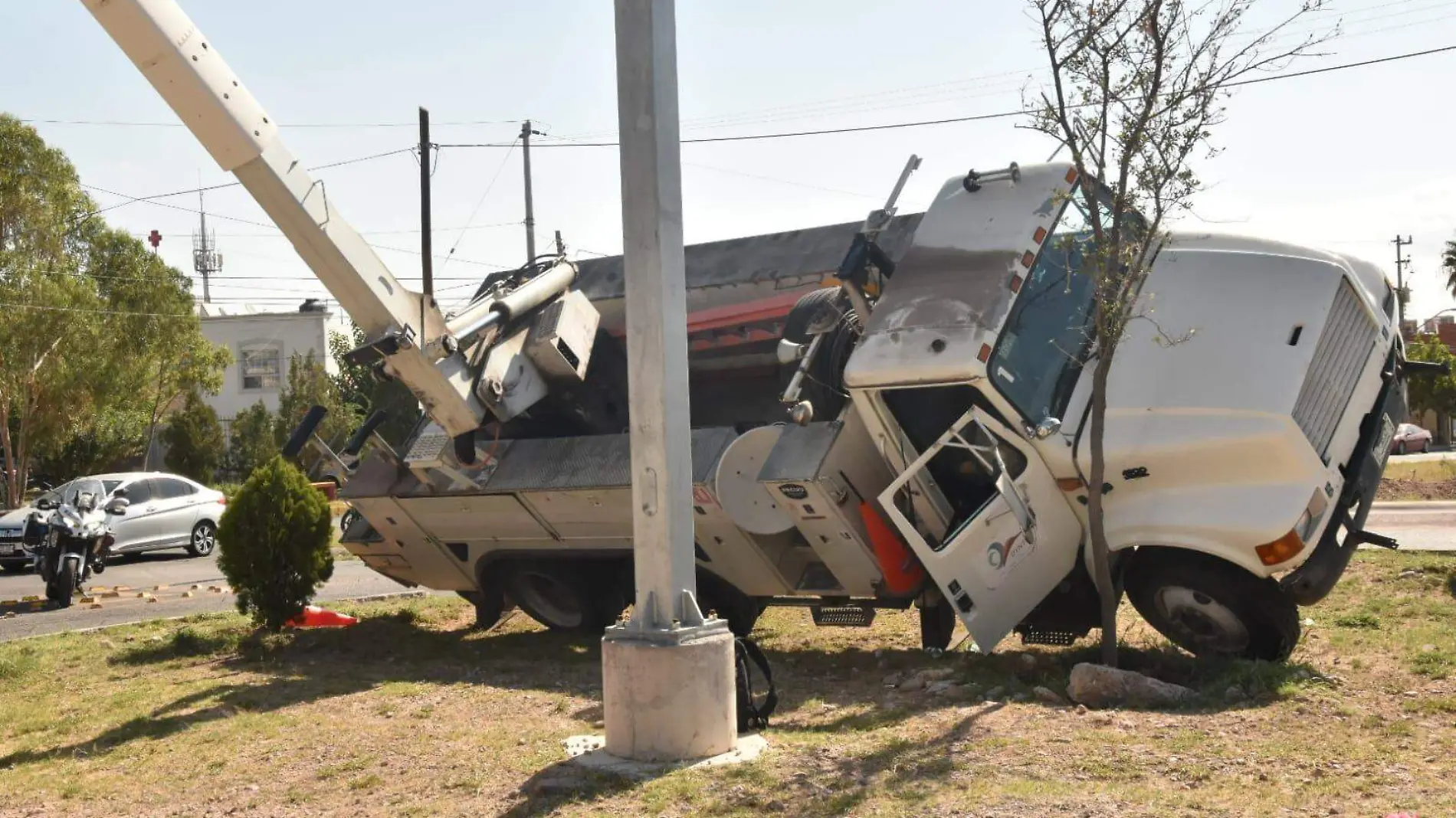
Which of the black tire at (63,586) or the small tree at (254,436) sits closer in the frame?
the black tire at (63,586)

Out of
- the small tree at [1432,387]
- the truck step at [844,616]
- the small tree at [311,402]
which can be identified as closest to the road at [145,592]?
the truck step at [844,616]

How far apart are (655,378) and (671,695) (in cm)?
139

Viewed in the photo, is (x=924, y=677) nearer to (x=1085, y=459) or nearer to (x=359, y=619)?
(x=1085, y=459)

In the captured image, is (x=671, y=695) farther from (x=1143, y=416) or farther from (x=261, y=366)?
(x=261, y=366)

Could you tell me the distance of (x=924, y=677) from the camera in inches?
332

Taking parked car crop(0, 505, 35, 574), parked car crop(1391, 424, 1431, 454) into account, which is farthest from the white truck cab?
parked car crop(1391, 424, 1431, 454)

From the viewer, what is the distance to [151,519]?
2073 centimetres

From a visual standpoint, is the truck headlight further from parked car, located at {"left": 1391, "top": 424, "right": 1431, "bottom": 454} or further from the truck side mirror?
parked car, located at {"left": 1391, "top": 424, "right": 1431, "bottom": 454}

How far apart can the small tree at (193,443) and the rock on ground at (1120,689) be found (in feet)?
110

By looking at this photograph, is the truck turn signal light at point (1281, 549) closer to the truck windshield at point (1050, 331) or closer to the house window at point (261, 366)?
the truck windshield at point (1050, 331)

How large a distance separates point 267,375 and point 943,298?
1765 inches

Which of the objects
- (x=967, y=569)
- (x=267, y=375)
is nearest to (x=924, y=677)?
(x=967, y=569)

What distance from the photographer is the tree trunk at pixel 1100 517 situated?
766 centimetres

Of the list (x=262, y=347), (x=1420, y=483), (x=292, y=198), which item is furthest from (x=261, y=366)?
(x=292, y=198)
